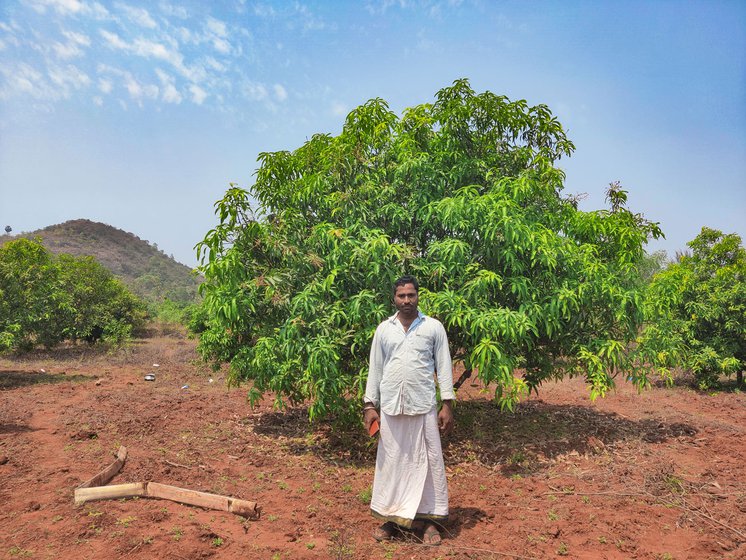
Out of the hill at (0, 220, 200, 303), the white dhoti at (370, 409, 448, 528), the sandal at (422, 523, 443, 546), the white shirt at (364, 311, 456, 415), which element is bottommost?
the sandal at (422, 523, 443, 546)

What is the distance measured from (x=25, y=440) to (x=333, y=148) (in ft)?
18.8

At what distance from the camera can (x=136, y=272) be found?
2291 inches

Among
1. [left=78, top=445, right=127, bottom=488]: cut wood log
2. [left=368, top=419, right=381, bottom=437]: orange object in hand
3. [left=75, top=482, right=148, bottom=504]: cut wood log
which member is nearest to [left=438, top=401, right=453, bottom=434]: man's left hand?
[left=368, top=419, right=381, bottom=437]: orange object in hand

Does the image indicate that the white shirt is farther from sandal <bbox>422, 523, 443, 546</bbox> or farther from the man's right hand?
sandal <bbox>422, 523, 443, 546</bbox>

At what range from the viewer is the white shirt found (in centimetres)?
399

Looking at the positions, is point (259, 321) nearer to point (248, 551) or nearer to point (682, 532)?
point (248, 551)

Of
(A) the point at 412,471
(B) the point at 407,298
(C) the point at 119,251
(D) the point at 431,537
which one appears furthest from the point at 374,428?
(C) the point at 119,251

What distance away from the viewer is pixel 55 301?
15.3 metres

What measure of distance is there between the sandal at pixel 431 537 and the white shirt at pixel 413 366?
37.0 inches

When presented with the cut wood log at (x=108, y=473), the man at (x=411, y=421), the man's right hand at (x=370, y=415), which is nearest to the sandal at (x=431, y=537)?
the man at (x=411, y=421)

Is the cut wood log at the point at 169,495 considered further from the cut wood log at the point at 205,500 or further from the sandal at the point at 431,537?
the sandal at the point at 431,537

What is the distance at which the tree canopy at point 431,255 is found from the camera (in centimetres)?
555

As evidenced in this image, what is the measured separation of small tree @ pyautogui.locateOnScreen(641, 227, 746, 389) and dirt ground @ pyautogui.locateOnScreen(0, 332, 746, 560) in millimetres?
833

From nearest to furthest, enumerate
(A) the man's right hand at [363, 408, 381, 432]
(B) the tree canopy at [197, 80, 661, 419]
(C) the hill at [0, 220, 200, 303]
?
(A) the man's right hand at [363, 408, 381, 432], (B) the tree canopy at [197, 80, 661, 419], (C) the hill at [0, 220, 200, 303]
